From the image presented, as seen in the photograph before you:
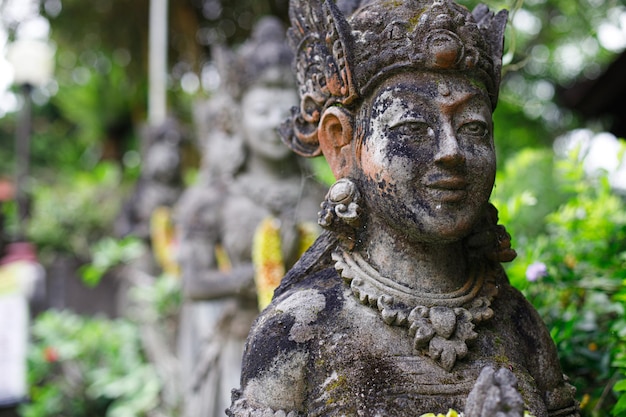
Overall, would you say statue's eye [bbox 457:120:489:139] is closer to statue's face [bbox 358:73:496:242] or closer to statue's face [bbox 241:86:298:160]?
statue's face [bbox 358:73:496:242]

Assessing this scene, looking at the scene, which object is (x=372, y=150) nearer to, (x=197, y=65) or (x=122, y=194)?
(x=197, y=65)

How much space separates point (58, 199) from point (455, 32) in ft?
33.0

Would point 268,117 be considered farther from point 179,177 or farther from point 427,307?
point 179,177

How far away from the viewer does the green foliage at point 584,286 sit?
8.80 feet

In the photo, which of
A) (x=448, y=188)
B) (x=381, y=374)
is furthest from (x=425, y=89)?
(x=381, y=374)

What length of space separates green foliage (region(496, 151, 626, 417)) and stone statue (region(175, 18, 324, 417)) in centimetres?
132

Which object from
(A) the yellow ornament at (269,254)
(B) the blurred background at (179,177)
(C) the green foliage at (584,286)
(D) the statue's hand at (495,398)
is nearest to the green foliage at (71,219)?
(B) the blurred background at (179,177)

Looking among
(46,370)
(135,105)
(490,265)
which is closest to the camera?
(490,265)

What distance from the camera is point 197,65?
10.3 m

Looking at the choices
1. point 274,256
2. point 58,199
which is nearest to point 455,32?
point 274,256

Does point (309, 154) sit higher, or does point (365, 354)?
point (309, 154)

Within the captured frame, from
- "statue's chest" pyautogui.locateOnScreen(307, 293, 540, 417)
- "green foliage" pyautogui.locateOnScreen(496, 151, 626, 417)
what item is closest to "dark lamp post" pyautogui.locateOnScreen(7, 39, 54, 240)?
"green foliage" pyautogui.locateOnScreen(496, 151, 626, 417)

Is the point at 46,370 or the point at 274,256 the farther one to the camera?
the point at 46,370

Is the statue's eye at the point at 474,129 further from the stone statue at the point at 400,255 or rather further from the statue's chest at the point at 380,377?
the statue's chest at the point at 380,377
